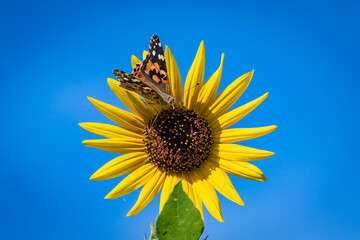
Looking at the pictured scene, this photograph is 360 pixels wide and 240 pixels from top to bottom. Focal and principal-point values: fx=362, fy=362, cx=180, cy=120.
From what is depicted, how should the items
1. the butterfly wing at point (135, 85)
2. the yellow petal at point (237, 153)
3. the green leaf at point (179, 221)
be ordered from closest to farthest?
the green leaf at point (179, 221) < the butterfly wing at point (135, 85) < the yellow petal at point (237, 153)

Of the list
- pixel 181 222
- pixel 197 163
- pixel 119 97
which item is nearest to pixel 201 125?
pixel 197 163

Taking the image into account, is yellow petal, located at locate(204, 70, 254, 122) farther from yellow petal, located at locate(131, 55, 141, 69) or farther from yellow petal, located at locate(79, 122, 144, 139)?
yellow petal, located at locate(131, 55, 141, 69)

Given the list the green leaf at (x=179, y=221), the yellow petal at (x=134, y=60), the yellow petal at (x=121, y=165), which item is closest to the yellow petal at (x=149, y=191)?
the yellow petal at (x=121, y=165)

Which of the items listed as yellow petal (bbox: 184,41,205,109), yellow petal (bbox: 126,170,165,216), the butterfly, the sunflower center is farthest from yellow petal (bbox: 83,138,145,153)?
yellow petal (bbox: 184,41,205,109)

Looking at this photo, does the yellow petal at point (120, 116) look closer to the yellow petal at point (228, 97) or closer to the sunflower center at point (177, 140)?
the sunflower center at point (177, 140)

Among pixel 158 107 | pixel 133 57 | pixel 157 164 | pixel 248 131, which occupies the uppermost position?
pixel 133 57

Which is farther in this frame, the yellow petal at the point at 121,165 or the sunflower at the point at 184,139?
the sunflower at the point at 184,139

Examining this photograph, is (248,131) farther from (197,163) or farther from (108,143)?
(108,143)
